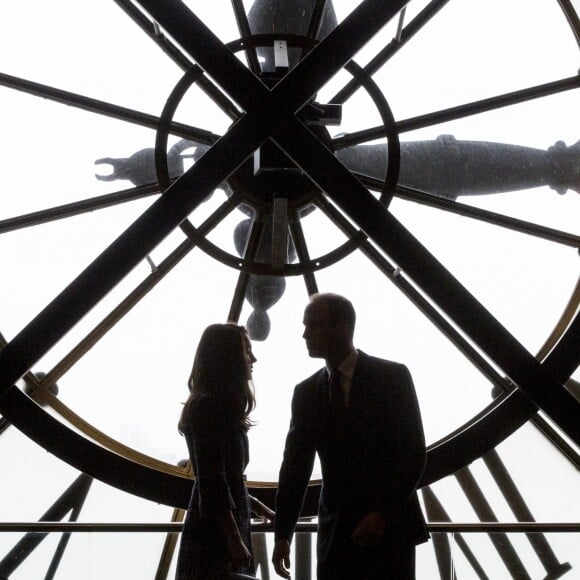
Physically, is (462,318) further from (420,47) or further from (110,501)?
(110,501)

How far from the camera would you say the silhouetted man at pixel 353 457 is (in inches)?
82.7

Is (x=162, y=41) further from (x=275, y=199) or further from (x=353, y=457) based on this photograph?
(x=353, y=457)

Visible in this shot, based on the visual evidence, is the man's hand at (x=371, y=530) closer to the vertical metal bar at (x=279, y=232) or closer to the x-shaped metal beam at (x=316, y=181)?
the x-shaped metal beam at (x=316, y=181)

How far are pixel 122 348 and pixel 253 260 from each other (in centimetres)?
80

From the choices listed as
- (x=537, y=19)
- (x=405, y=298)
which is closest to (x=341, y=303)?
(x=405, y=298)

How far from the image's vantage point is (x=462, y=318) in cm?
265

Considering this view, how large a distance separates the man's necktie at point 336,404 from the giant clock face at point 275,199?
1424mm

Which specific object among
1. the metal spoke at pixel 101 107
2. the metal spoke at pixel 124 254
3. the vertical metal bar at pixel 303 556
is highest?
the metal spoke at pixel 101 107

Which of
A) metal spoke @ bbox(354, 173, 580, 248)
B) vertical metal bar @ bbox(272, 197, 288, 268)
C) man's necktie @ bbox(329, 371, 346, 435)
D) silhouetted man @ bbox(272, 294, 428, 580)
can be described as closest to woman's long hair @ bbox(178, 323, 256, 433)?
silhouetted man @ bbox(272, 294, 428, 580)

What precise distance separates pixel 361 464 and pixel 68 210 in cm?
221

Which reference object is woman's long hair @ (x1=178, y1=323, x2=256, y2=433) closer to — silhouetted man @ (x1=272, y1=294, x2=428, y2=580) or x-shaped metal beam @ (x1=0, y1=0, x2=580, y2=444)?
silhouetted man @ (x1=272, y1=294, x2=428, y2=580)

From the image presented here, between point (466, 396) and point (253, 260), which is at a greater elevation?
point (253, 260)

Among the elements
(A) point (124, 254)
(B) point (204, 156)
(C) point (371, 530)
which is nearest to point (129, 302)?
(A) point (124, 254)

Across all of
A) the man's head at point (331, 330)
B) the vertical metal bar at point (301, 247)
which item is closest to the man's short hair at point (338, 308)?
the man's head at point (331, 330)
